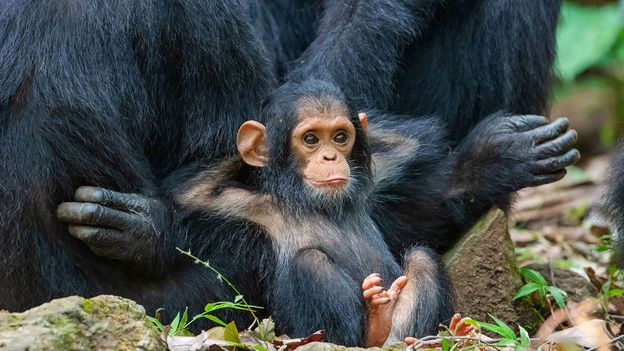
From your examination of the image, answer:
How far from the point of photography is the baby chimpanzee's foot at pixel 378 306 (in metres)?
4.51

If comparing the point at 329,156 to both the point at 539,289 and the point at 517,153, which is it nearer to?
the point at 517,153

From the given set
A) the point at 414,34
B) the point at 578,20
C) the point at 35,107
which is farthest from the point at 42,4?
the point at 578,20

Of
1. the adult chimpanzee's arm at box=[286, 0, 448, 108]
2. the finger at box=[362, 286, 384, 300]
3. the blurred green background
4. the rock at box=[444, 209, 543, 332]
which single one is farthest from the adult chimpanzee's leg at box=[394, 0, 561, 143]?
the blurred green background

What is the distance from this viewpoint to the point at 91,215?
14.8 ft

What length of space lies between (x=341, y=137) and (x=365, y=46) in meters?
0.95

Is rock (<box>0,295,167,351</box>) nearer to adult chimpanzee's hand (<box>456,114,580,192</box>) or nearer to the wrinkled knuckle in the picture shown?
the wrinkled knuckle

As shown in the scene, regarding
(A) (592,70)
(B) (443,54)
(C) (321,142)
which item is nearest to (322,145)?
(C) (321,142)

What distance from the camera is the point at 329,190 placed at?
4.79 meters

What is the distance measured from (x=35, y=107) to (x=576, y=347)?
7.59ft

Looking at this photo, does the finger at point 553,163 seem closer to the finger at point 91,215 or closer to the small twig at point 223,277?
the small twig at point 223,277

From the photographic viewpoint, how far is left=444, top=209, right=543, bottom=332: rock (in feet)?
18.0

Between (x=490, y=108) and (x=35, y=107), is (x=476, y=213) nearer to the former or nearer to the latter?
(x=490, y=108)

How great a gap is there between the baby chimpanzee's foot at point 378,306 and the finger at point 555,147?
120 cm

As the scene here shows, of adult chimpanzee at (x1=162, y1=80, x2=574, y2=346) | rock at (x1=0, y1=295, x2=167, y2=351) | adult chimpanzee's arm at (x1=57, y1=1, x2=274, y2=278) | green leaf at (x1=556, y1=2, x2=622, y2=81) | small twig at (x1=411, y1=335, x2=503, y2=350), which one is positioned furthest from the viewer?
green leaf at (x1=556, y1=2, x2=622, y2=81)
